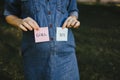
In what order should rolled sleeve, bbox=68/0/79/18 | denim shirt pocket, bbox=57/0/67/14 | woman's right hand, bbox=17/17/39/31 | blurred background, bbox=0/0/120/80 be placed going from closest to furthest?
woman's right hand, bbox=17/17/39/31 → denim shirt pocket, bbox=57/0/67/14 → rolled sleeve, bbox=68/0/79/18 → blurred background, bbox=0/0/120/80

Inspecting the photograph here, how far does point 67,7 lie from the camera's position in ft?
8.27

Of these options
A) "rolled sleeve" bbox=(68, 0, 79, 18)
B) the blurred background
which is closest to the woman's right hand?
"rolled sleeve" bbox=(68, 0, 79, 18)

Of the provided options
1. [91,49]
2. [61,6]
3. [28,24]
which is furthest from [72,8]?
[91,49]

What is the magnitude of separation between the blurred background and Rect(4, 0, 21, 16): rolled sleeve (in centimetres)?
303

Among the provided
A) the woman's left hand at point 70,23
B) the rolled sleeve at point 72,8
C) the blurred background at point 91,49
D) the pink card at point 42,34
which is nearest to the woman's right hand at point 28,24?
the pink card at point 42,34

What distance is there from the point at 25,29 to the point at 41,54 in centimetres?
Result: 21

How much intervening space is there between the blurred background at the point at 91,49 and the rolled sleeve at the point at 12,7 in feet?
9.95

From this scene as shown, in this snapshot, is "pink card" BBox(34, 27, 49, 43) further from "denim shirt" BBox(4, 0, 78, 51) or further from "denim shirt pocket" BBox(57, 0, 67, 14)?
"denim shirt pocket" BBox(57, 0, 67, 14)

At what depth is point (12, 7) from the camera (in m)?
2.46

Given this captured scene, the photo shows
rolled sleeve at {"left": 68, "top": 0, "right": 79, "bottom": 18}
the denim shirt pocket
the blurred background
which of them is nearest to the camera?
the denim shirt pocket

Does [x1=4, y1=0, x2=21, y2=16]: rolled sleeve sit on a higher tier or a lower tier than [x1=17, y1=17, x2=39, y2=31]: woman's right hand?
higher

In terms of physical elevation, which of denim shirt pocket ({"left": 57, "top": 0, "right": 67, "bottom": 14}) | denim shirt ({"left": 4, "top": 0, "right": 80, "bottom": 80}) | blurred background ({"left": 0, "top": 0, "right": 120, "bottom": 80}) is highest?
denim shirt pocket ({"left": 57, "top": 0, "right": 67, "bottom": 14})

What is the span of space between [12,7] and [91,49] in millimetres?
5257

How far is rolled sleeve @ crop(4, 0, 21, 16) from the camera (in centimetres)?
244
